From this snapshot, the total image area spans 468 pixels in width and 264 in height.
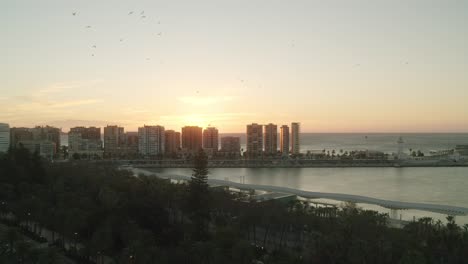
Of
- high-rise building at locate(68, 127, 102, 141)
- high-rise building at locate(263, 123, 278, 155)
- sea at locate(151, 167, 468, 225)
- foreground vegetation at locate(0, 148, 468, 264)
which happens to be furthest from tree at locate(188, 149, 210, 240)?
high-rise building at locate(68, 127, 102, 141)

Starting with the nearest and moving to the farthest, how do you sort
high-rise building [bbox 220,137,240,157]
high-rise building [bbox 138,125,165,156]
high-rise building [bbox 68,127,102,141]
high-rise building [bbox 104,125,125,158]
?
high-rise building [bbox 138,125,165,156] → high-rise building [bbox 220,137,240,157] → high-rise building [bbox 104,125,125,158] → high-rise building [bbox 68,127,102,141]

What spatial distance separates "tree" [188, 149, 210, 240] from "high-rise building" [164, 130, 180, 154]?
74.8ft

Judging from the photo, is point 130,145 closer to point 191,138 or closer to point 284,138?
point 191,138

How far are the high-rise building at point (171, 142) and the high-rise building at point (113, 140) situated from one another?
319cm

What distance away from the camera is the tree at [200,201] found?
567 cm

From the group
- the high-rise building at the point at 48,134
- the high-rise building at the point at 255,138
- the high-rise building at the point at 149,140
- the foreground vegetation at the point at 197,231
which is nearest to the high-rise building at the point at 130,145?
the high-rise building at the point at 149,140

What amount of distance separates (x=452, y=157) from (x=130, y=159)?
19.0 m

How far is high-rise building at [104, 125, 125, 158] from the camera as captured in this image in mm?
29109

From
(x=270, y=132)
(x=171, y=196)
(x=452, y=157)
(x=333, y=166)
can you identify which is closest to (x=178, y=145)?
(x=270, y=132)

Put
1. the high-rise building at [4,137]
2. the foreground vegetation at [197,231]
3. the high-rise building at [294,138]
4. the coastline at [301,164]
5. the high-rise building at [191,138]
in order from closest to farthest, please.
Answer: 1. the foreground vegetation at [197,231]
2. the high-rise building at [4,137]
3. the coastline at [301,164]
4. the high-rise building at [191,138]
5. the high-rise building at [294,138]

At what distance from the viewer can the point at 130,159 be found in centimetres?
2544

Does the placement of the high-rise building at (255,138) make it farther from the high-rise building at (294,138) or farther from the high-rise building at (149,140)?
the high-rise building at (149,140)

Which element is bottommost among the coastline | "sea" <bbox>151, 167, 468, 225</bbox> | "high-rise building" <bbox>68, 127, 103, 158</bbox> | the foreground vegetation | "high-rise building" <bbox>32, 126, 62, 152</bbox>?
"sea" <bbox>151, 167, 468, 225</bbox>

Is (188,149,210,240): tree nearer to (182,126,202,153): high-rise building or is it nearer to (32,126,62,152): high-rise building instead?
(182,126,202,153): high-rise building
